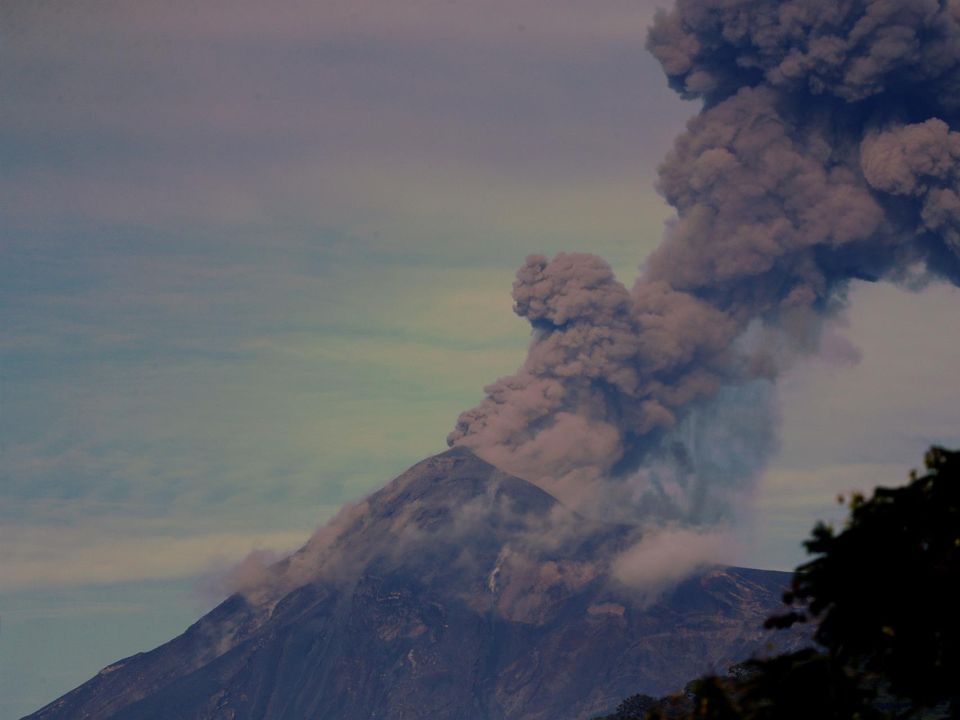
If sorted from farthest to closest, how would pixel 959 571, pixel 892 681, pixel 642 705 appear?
pixel 642 705 → pixel 892 681 → pixel 959 571

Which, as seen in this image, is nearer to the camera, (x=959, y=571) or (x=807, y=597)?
(x=959, y=571)

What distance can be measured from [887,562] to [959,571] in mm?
1779

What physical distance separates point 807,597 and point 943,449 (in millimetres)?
4000

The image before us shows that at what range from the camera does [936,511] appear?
29469 millimetres

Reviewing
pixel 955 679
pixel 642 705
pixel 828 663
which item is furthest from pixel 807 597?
pixel 642 705

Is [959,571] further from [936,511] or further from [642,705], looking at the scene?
[642,705]

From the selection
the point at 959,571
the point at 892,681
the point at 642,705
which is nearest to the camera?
the point at 959,571

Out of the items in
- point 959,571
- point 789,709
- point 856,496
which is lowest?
point 789,709

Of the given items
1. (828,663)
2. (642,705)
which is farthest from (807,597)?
(642,705)

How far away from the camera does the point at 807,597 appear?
98.5 feet

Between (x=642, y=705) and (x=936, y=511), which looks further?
(x=642, y=705)

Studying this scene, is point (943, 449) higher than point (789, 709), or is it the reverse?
point (943, 449)

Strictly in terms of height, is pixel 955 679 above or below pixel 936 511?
below

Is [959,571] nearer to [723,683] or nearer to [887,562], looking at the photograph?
[887,562]
